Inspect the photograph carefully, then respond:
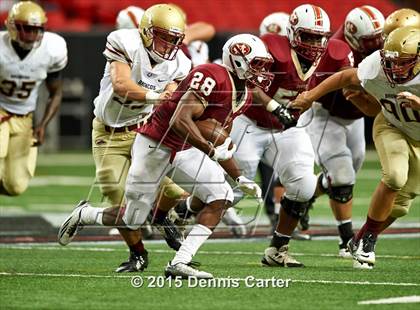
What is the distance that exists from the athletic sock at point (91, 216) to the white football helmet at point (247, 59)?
109 centimetres

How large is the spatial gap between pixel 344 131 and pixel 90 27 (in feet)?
31.4

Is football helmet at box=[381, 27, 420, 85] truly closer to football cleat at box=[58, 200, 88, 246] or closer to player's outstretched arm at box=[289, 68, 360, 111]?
player's outstretched arm at box=[289, 68, 360, 111]

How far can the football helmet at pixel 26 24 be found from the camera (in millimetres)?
7246

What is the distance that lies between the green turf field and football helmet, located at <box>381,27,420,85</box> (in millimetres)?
1048

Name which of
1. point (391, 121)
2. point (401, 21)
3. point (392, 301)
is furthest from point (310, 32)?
point (392, 301)

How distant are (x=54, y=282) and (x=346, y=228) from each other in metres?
2.32

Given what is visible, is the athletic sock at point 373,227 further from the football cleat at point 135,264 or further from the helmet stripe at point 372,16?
the helmet stripe at point 372,16

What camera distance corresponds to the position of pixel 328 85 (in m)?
6.11

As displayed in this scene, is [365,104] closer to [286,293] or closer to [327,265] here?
[327,265]

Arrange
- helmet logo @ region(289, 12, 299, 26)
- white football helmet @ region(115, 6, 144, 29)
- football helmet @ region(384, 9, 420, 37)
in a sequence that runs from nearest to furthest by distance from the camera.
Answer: helmet logo @ region(289, 12, 299, 26), football helmet @ region(384, 9, 420, 37), white football helmet @ region(115, 6, 144, 29)

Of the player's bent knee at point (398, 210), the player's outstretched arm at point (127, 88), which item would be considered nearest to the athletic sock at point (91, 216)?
the player's outstretched arm at point (127, 88)

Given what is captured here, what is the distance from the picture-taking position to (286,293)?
500 centimetres

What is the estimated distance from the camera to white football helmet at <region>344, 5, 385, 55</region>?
702 centimetres

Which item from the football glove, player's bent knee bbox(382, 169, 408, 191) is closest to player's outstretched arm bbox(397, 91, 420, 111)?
player's bent knee bbox(382, 169, 408, 191)
